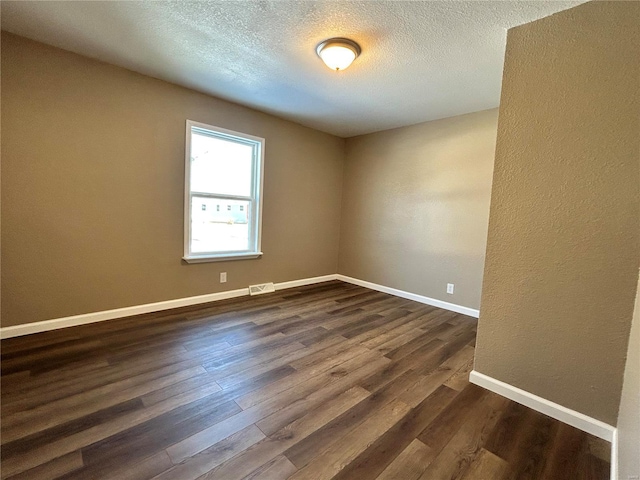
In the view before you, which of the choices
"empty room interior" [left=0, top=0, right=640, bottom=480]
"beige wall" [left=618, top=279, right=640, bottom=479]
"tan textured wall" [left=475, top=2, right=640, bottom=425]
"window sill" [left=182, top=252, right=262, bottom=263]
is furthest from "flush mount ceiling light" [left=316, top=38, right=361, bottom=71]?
"window sill" [left=182, top=252, right=262, bottom=263]

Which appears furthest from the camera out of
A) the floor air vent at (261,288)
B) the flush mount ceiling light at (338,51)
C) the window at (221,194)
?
the floor air vent at (261,288)

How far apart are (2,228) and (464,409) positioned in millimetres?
3720

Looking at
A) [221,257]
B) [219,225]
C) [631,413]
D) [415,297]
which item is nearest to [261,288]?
[221,257]

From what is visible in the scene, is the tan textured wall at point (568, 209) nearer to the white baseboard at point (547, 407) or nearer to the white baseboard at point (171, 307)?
the white baseboard at point (547, 407)

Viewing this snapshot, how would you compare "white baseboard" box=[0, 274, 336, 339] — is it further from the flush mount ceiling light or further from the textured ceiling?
the flush mount ceiling light

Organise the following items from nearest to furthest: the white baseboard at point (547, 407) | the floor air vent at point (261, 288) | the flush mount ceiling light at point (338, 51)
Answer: the white baseboard at point (547, 407)
the flush mount ceiling light at point (338, 51)
the floor air vent at point (261, 288)

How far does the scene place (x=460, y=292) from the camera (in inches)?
140

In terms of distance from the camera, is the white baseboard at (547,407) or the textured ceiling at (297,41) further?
the textured ceiling at (297,41)

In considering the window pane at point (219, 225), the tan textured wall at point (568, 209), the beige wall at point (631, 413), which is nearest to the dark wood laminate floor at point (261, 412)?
the beige wall at point (631, 413)

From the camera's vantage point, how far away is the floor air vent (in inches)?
154

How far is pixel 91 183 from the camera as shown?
104 inches

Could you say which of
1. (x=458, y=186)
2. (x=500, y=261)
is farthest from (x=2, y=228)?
(x=458, y=186)

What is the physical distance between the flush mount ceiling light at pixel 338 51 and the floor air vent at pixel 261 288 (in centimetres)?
287

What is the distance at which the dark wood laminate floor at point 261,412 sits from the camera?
4.27 feet
